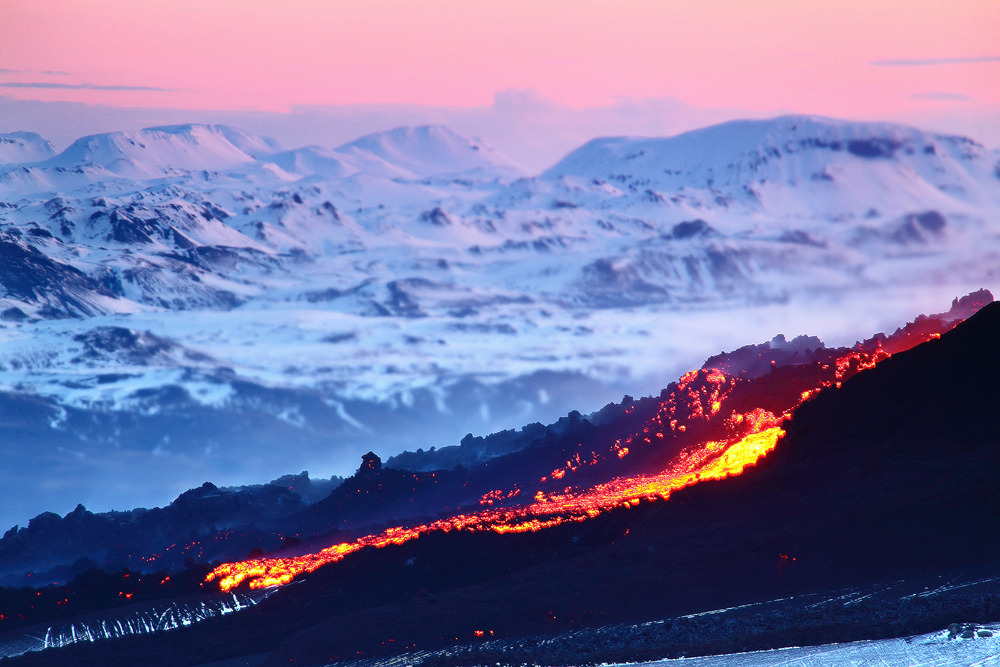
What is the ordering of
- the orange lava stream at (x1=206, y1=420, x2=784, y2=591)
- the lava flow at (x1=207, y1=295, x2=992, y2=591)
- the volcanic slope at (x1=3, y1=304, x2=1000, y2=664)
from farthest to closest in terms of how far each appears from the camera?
the lava flow at (x1=207, y1=295, x2=992, y2=591)
the orange lava stream at (x1=206, y1=420, x2=784, y2=591)
the volcanic slope at (x1=3, y1=304, x2=1000, y2=664)

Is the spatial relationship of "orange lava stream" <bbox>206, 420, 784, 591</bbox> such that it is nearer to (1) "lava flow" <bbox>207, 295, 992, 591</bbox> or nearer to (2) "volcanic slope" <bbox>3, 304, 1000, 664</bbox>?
(1) "lava flow" <bbox>207, 295, 992, 591</bbox>

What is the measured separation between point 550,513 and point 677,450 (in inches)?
372

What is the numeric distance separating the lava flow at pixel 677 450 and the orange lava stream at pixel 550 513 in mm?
49

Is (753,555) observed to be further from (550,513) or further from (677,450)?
(677,450)

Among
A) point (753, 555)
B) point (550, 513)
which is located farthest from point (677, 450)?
point (753, 555)

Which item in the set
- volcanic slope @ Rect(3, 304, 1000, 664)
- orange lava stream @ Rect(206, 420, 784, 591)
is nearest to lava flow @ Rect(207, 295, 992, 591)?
orange lava stream @ Rect(206, 420, 784, 591)

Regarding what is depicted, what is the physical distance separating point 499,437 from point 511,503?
60.9 feet

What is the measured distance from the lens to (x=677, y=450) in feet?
145

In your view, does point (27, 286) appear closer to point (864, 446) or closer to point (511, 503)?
point (511, 503)

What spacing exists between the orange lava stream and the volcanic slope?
2.40 feet

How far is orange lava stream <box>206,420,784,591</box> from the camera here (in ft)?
116

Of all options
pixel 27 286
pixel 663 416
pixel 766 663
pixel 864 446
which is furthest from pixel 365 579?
pixel 27 286

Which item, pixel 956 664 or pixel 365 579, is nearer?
pixel 956 664

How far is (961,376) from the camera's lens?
115 feet
